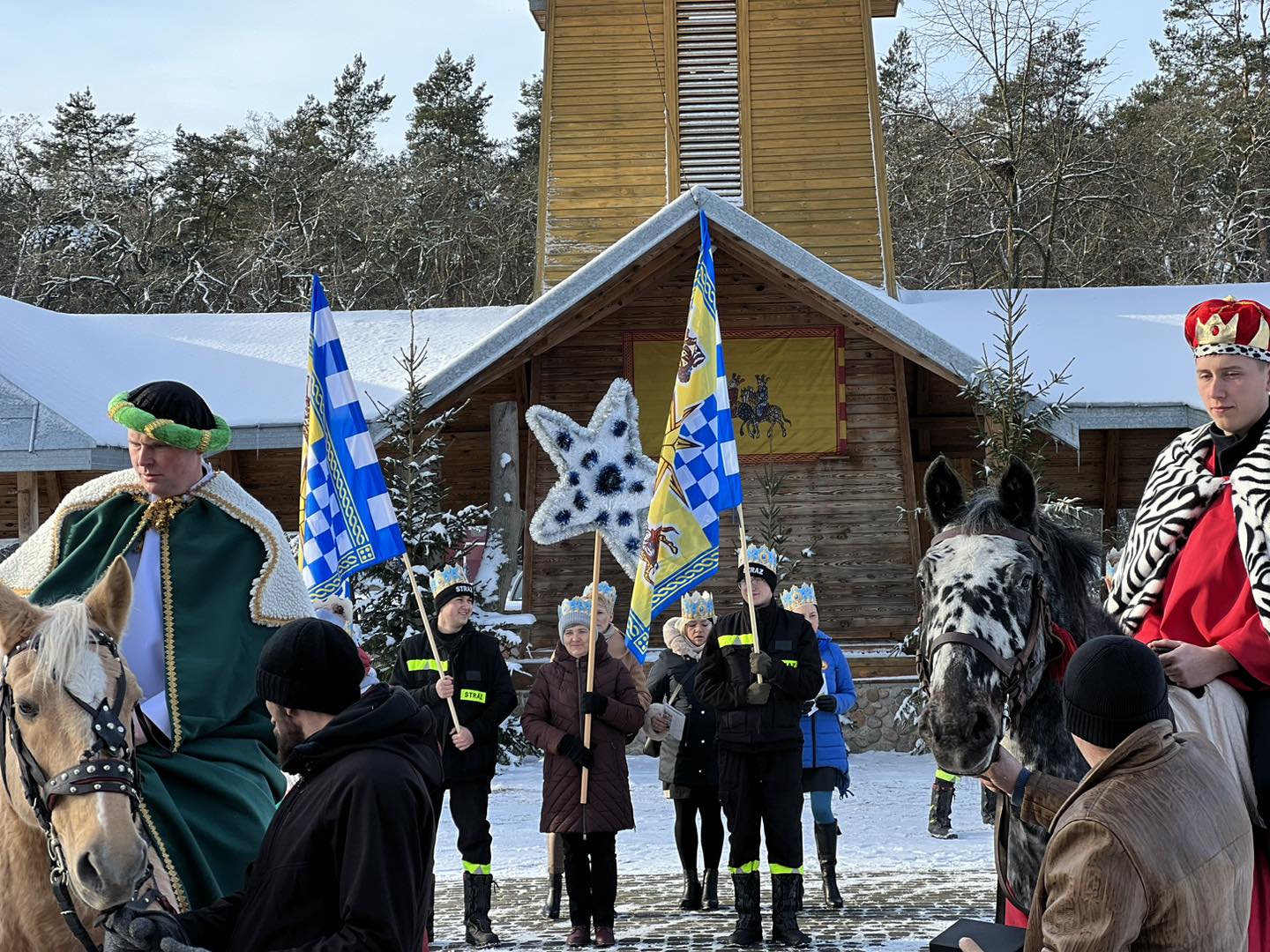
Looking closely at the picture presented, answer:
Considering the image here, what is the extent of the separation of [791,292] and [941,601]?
13.8 metres

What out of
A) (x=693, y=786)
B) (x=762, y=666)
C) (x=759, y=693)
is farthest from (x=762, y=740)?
(x=693, y=786)

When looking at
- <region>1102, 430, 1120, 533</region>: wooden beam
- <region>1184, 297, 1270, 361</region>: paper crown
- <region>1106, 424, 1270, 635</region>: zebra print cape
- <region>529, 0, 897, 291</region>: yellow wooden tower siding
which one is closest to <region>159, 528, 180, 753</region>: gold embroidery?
<region>1106, 424, 1270, 635</region>: zebra print cape

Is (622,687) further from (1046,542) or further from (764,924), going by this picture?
(1046,542)

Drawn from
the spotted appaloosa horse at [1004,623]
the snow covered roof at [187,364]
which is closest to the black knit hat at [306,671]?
the spotted appaloosa horse at [1004,623]

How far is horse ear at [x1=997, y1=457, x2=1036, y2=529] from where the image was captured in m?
3.84

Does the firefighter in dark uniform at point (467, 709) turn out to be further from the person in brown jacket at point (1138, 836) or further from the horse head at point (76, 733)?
the person in brown jacket at point (1138, 836)

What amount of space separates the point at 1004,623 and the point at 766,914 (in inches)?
252

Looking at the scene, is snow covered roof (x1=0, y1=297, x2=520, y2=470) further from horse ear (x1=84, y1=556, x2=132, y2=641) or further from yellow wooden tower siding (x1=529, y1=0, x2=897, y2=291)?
horse ear (x1=84, y1=556, x2=132, y2=641)

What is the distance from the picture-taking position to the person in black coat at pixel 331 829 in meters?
2.79

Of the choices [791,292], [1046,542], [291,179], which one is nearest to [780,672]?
[1046,542]

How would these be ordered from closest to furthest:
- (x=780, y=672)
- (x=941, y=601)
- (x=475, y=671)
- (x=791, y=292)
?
(x=941, y=601) < (x=780, y=672) < (x=475, y=671) < (x=791, y=292)

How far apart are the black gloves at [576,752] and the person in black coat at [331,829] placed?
597 cm

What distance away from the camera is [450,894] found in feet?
35.0

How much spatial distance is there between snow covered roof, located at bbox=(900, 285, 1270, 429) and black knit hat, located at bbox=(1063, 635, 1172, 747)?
13.3 metres
